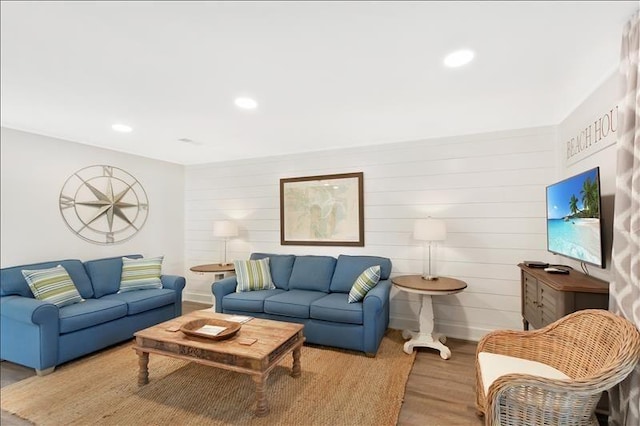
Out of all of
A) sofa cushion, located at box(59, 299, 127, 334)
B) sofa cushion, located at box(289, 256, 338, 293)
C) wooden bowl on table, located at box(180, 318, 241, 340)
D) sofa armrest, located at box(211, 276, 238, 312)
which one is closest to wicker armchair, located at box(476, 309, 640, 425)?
wooden bowl on table, located at box(180, 318, 241, 340)

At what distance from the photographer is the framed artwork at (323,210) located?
4.07m

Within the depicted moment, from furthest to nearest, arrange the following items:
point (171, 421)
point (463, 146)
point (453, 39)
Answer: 1. point (463, 146)
2. point (171, 421)
3. point (453, 39)

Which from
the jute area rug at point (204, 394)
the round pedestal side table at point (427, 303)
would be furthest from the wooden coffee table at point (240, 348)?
the round pedestal side table at point (427, 303)

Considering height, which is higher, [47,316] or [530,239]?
[530,239]

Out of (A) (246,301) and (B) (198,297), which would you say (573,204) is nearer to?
(A) (246,301)

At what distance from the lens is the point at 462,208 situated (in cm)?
354

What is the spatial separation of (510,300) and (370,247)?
5.45 ft

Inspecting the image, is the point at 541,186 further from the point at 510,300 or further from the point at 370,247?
the point at 370,247

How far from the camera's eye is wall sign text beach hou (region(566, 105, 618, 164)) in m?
2.10

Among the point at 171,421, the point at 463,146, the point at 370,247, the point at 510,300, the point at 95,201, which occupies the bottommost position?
the point at 171,421

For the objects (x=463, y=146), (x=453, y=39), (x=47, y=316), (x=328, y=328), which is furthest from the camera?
(x=463, y=146)

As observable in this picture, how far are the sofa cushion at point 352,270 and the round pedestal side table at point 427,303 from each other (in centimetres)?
38

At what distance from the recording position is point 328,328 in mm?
3178

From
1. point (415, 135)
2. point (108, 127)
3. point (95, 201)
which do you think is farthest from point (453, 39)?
point (95, 201)
